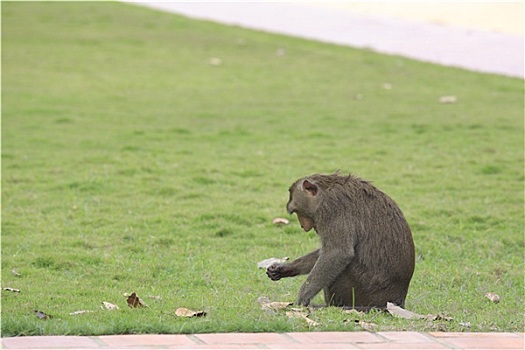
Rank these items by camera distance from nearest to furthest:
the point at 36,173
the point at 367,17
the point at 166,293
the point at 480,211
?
the point at 166,293
the point at 480,211
the point at 36,173
the point at 367,17

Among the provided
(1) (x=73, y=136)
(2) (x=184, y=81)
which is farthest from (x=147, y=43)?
(1) (x=73, y=136)

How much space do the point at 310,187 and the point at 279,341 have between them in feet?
5.22

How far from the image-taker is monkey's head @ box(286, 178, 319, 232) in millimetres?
6191

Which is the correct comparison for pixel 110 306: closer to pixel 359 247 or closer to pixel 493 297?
pixel 359 247

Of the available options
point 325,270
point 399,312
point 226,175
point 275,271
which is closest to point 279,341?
point 399,312

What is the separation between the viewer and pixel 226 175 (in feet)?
36.0

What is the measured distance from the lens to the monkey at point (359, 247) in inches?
240

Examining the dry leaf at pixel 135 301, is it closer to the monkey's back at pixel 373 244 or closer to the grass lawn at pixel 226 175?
the grass lawn at pixel 226 175

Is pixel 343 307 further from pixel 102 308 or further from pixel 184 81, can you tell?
pixel 184 81

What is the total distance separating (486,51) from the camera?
2256 cm

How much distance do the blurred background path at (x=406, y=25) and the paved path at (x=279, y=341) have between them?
1467cm

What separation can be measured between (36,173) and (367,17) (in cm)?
2056

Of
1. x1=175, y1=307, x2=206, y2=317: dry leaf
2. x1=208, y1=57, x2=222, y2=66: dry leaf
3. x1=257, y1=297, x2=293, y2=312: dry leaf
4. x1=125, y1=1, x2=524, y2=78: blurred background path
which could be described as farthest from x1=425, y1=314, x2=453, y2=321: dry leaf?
x1=208, y1=57, x2=222, y2=66: dry leaf

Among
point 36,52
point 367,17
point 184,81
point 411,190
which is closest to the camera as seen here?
point 411,190
